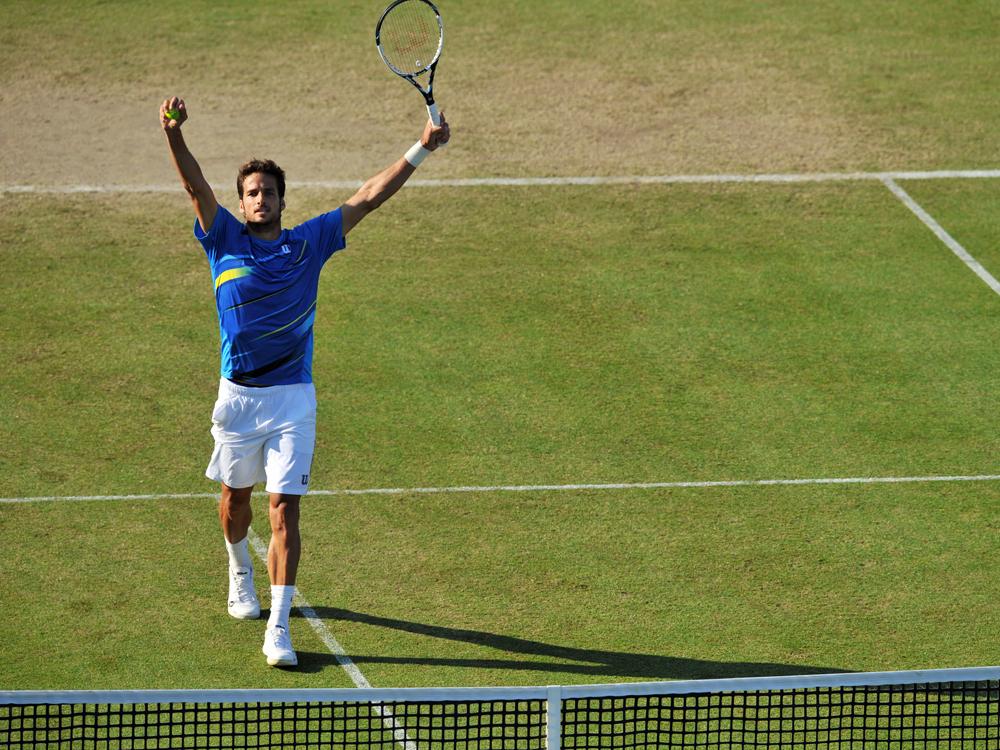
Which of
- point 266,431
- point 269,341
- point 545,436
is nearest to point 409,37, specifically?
point 545,436

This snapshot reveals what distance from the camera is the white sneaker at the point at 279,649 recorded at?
8.94 metres

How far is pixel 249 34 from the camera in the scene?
19.8 meters

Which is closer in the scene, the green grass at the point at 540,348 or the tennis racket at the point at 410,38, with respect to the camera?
the green grass at the point at 540,348

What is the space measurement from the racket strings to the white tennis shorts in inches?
239

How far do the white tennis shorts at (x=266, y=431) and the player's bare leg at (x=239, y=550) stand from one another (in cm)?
16

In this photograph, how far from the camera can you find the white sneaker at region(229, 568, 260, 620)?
31.1ft

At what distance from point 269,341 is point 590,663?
2505 mm

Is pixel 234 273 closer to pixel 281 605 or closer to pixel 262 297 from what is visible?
pixel 262 297

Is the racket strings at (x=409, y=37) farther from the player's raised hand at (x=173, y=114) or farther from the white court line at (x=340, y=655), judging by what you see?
the white court line at (x=340, y=655)

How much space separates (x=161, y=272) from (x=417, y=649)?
6.40 m

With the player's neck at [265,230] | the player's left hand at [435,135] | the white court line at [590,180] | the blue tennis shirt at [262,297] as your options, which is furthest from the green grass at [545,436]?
the player's left hand at [435,135]

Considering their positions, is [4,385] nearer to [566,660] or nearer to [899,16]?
[566,660]

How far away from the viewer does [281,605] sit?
8.91 m

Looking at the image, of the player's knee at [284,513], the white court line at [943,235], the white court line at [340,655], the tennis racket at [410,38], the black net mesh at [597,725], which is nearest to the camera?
the black net mesh at [597,725]
